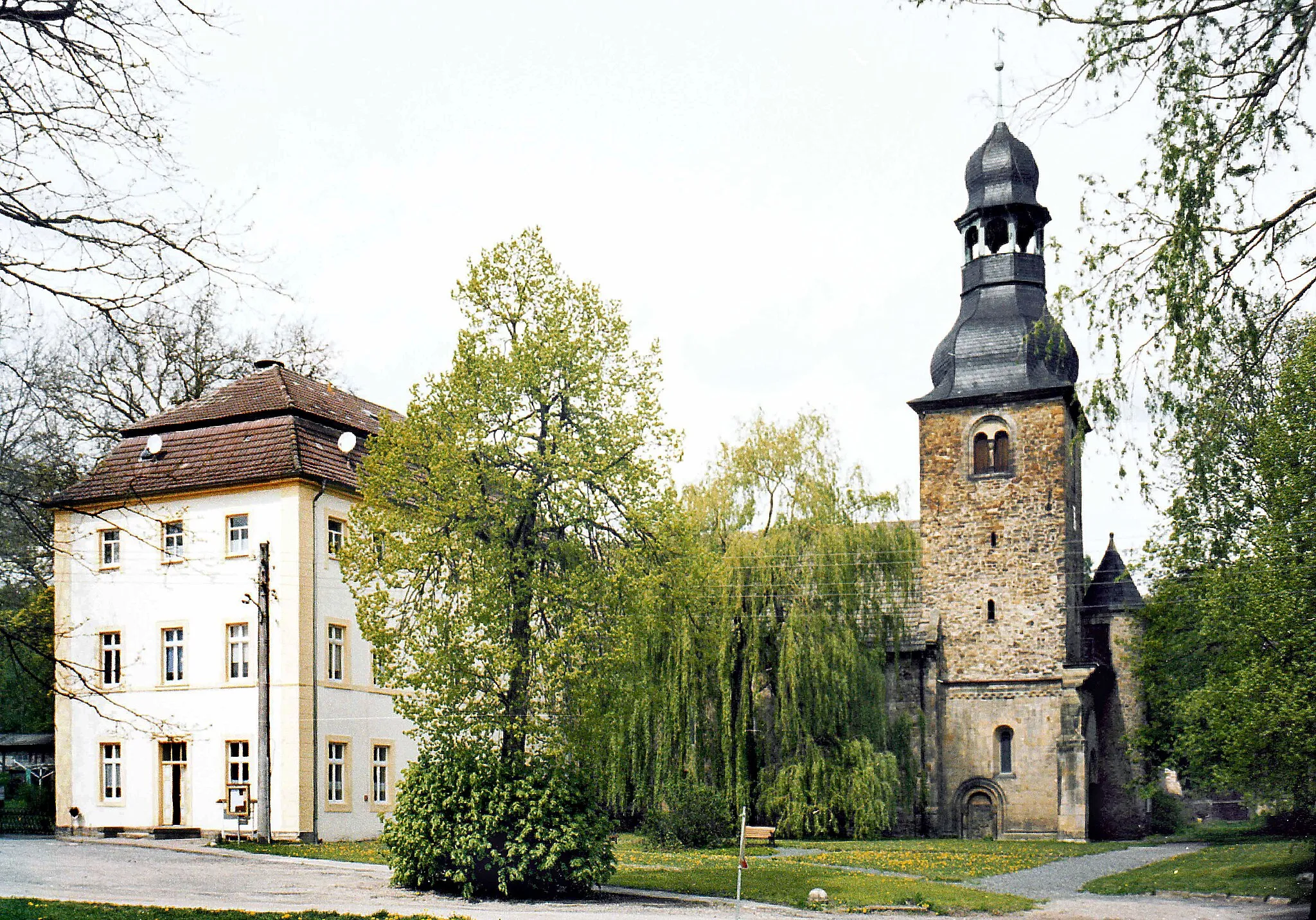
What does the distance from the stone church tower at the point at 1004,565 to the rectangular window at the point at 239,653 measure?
19.5 m

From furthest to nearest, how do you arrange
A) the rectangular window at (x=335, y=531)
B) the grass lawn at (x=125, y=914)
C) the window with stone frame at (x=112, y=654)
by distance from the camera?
the window with stone frame at (x=112, y=654)
the rectangular window at (x=335, y=531)
the grass lawn at (x=125, y=914)

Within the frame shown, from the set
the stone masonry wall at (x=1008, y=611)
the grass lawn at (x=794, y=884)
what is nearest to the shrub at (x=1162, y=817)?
the stone masonry wall at (x=1008, y=611)

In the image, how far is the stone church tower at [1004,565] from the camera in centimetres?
4053

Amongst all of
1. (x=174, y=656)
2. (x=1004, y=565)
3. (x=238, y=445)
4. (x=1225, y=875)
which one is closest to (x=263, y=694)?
(x=174, y=656)

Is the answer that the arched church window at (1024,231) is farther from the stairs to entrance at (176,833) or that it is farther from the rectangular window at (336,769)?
the stairs to entrance at (176,833)

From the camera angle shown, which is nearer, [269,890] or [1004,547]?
[269,890]

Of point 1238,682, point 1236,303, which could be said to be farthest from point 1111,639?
point 1236,303

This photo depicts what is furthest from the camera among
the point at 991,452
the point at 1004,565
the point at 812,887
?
the point at 991,452

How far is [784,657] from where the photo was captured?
33562 millimetres

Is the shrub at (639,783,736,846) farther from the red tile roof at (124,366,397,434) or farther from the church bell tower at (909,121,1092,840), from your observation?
the church bell tower at (909,121,1092,840)

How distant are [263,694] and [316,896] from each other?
418 inches

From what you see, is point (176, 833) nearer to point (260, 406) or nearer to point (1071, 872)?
point (260, 406)

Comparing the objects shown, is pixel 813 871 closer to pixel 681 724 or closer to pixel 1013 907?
pixel 1013 907

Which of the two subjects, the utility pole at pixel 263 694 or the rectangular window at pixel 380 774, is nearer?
the utility pole at pixel 263 694
